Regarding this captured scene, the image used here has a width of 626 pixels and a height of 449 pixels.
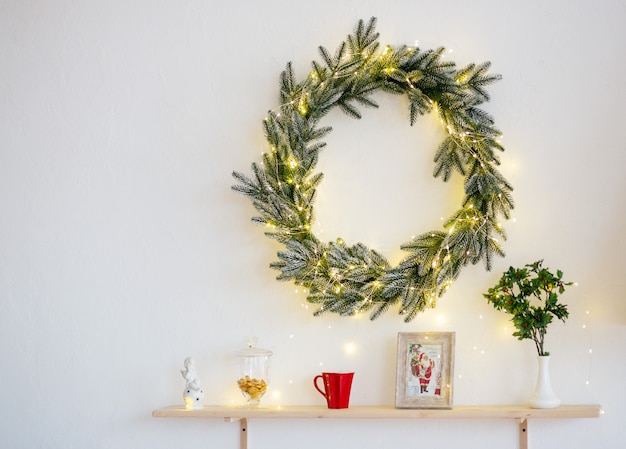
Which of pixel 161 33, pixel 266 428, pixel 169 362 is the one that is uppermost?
pixel 161 33

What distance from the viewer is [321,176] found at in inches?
96.7

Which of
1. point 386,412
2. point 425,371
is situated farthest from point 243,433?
point 425,371

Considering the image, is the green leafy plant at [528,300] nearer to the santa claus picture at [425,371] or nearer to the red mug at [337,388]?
the santa claus picture at [425,371]

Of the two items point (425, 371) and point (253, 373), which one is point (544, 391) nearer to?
point (425, 371)

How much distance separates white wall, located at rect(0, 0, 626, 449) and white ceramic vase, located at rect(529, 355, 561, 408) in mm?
83

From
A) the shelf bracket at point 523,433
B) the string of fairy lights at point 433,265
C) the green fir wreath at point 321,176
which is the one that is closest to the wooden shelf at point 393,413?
the shelf bracket at point 523,433

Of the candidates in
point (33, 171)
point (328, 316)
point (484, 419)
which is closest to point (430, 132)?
point (328, 316)

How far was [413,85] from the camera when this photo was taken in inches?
96.9

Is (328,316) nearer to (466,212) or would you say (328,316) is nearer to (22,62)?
(466,212)

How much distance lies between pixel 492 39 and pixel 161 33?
95cm

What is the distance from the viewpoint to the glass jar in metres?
2.40

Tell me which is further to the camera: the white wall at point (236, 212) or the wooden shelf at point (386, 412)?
the white wall at point (236, 212)

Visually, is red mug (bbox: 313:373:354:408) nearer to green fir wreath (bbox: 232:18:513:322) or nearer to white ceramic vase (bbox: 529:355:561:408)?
green fir wreath (bbox: 232:18:513:322)

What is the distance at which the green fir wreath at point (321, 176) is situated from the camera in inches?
93.7
